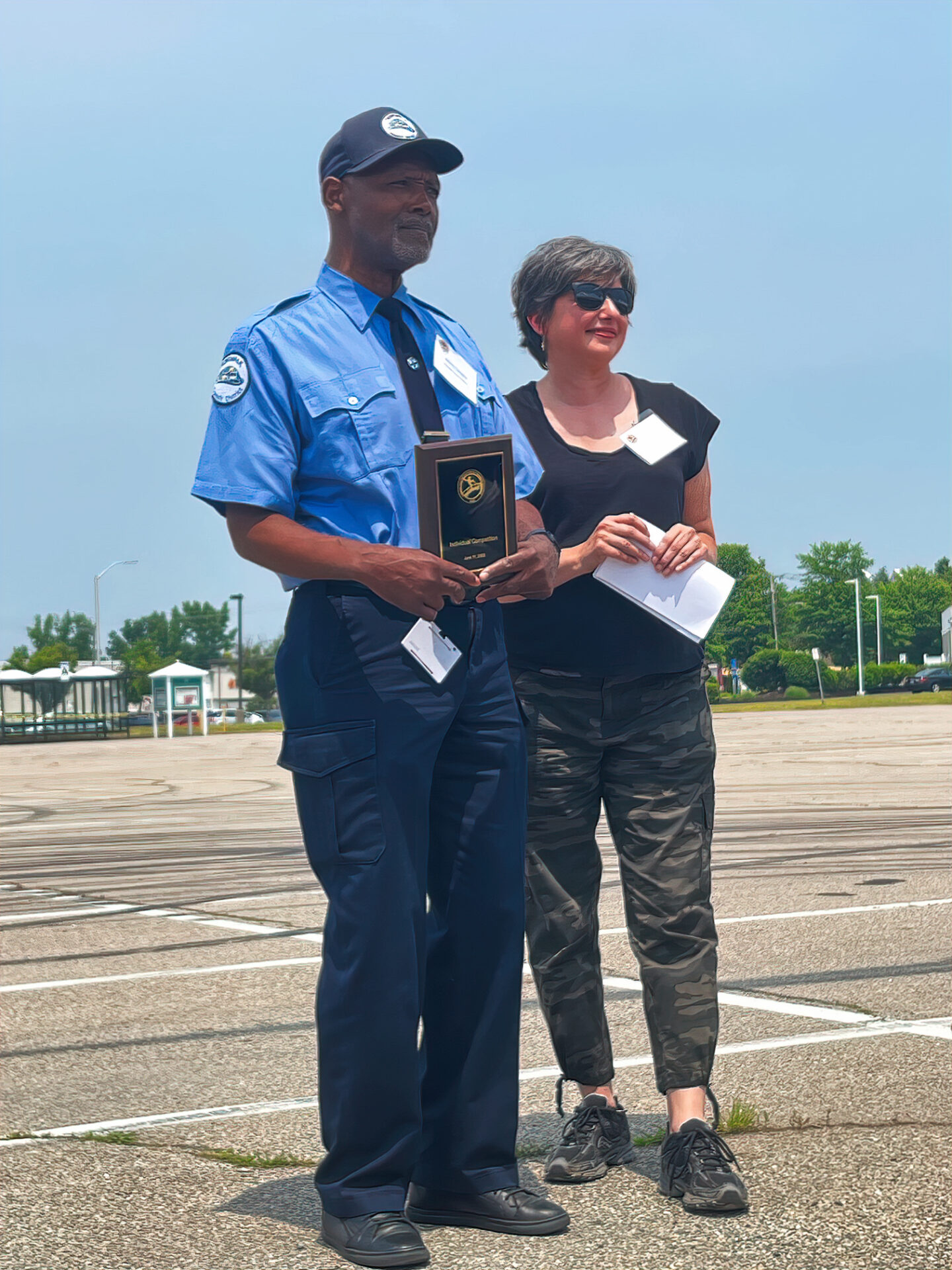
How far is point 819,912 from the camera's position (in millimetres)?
7656

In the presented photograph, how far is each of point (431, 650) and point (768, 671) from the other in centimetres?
9367

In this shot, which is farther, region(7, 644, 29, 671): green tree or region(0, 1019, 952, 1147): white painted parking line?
region(7, 644, 29, 671): green tree

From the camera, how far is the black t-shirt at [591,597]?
3.71m

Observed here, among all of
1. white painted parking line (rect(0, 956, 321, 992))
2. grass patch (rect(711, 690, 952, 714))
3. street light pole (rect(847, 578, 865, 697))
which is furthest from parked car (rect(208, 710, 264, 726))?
white painted parking line (rect(0, 956, 321, 992))

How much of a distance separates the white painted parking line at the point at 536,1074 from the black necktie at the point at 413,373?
2042mm

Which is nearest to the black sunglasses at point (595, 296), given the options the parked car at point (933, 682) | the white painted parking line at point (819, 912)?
the white painted parking line at point (819, 912)

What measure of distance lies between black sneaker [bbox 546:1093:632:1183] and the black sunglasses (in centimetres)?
196

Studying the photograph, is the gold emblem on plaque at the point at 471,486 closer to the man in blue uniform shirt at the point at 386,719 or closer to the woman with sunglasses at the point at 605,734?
the man in blue uniform shirt at the point at 386,719

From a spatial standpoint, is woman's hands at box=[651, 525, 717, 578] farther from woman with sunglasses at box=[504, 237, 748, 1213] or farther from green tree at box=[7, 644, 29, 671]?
green tree at box=[7, 644, 29, 671]

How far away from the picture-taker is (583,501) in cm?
379

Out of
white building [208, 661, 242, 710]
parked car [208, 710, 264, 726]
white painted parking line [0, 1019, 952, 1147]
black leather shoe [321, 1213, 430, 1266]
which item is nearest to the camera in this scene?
black leather shoe [321, 1213, 430, 1266]

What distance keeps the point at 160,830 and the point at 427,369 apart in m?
11.7

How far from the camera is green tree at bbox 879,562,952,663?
127438 millimetres

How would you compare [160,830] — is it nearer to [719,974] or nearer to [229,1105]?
[719,974]
